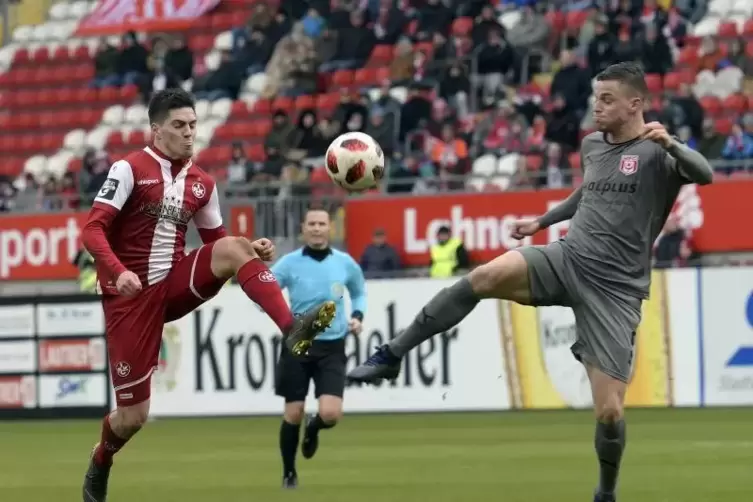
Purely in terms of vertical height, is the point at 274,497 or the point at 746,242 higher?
the point at 746,242

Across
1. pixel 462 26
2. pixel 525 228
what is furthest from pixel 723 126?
pixel 525 228

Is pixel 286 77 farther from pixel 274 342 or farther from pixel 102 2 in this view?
pixel 274 342

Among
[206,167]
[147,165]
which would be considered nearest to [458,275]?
[206,167]

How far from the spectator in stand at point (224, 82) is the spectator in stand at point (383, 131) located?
18.5 feet

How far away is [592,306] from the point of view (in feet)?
30.1

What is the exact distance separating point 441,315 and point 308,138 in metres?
17.9

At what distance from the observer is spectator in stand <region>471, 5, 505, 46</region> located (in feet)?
88.6

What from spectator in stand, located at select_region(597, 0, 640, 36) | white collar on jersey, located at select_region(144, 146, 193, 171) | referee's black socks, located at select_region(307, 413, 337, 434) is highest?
spectator in stand, located at select_region(597, 0, 640, 36)

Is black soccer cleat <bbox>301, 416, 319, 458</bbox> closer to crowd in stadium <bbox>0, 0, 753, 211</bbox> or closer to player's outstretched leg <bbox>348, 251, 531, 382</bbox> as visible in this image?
player's outstretched leg <bbox>348, 251, 531, 382</bbox>

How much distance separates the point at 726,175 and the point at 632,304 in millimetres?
13525

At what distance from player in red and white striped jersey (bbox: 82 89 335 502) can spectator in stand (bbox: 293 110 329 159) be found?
54.3 ft

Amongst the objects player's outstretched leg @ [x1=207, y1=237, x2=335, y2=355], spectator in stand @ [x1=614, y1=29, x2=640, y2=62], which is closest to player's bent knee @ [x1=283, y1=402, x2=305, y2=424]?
player's outstretched leg @ [x1=207, y1=237, x2=335, y2=355]

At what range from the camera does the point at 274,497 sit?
11.5m

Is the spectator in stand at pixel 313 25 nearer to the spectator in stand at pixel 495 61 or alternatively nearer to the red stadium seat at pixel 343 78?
the red stadium seat at pixel 343 78
